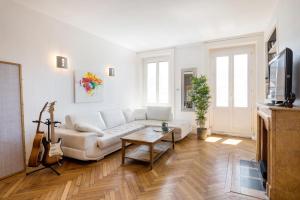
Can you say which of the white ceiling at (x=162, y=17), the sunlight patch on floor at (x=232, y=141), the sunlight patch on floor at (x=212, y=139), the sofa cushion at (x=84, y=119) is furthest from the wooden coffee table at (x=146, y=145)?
the white ceiling at (x=162, y=17)

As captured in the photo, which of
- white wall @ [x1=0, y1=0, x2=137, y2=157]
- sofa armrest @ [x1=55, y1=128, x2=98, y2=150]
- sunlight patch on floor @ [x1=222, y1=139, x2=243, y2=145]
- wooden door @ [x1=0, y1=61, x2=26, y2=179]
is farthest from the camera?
sunlight patch on floor @ [x1=222, y1=139, x2=243, y2=145]

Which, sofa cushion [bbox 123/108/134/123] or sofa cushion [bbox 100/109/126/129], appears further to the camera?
sofa cushion [bbox 123/108/134/123]

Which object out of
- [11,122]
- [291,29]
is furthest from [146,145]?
[291,29]

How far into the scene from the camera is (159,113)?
16.6 ft

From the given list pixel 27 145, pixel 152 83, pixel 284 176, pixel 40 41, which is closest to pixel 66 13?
pixel 40 41

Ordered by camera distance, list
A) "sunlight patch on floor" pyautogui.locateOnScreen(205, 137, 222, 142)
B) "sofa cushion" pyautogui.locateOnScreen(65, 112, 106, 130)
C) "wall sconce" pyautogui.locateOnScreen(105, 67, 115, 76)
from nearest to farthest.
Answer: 1. "sofa cushion" pyautogui.locateOnScreen(65, 112, 106, 130)
2. "sunlight patch on floor" pyautogui.locateOnScreen(205, 137, 222, 142)
3. "wall sconce" pyautogui.locateOnScreen(105, 67, 115, 76)

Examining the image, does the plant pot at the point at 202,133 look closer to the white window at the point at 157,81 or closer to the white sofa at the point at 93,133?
the white sofa at the point at 93,133

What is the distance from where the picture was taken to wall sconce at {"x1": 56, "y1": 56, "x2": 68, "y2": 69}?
3386 mm

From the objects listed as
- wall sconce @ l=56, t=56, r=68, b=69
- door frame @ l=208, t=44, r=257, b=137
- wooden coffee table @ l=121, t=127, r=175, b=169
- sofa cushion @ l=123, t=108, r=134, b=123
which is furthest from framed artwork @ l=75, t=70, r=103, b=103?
door frame @ l=208, t=44, r=257, b=137

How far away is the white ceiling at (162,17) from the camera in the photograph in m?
2.78

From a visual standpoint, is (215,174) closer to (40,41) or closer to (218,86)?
(218,86)

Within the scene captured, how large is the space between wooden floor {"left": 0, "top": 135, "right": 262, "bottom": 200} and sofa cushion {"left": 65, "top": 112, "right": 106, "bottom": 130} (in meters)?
0.72

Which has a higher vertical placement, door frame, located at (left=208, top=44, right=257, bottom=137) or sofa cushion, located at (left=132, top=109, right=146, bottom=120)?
door frame, located at (left=208, top=44, right=257, bottom=137)

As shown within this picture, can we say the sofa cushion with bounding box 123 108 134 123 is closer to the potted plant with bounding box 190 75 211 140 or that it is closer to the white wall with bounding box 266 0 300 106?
the potted plant with bounding box 190 75 211 140
